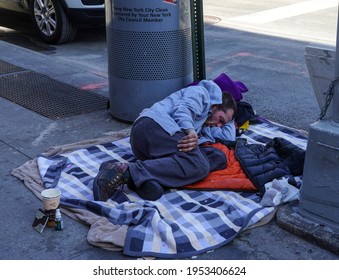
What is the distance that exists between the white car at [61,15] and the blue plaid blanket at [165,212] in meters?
4.34

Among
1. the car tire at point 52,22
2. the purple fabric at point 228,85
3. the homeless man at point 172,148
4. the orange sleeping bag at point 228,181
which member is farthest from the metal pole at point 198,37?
the car tire at point 52,22

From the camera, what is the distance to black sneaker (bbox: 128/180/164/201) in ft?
12.7

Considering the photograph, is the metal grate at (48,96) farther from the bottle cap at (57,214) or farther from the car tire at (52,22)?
the bottle cap at (57,214)

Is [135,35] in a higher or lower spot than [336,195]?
higher

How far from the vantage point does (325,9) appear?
11.9 m

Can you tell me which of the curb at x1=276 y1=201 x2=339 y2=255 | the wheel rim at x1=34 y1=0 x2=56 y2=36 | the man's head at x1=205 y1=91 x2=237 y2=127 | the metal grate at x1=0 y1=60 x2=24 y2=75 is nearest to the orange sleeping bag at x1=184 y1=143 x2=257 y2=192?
the curb at x1=276 y1=201 x2=339 y2=255

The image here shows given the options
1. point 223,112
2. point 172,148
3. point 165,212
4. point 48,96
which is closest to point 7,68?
point 48,96

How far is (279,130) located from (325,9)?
742cm

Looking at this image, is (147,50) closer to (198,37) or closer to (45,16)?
(198,37)

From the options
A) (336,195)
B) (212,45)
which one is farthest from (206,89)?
(212,45)

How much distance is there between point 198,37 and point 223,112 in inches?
40.4

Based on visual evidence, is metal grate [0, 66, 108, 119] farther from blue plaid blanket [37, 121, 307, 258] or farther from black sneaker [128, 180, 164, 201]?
black sneaker [128, 180, 164, 201]

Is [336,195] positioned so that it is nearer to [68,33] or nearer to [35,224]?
[35,224]

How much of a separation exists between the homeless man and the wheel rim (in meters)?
4.77
